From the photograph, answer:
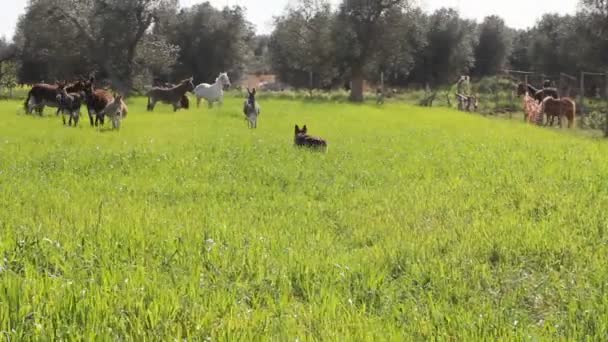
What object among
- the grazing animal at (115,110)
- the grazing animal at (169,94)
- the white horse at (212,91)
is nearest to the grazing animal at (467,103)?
the white horse at (212,91)

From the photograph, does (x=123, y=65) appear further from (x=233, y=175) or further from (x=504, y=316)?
(x=504, y=316)

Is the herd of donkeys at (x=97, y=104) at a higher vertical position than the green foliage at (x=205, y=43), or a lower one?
lower

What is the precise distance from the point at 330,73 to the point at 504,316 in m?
49.9

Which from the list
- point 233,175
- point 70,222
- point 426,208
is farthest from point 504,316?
point 233,175

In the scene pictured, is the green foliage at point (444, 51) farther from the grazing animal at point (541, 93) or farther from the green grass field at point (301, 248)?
the green grass field at point (301, 248)

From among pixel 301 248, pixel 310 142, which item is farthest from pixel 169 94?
pixel 301 248

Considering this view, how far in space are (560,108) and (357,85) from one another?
73.0 feet

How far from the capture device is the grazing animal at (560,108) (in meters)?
30.1

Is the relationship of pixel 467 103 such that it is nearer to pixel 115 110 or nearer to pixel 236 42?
pixel 236 42

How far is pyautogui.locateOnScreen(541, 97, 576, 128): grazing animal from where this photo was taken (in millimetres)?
30094

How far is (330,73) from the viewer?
53156 mm

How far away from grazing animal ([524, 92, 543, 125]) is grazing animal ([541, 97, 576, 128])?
735 mm

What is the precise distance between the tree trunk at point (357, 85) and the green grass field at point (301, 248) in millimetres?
37053

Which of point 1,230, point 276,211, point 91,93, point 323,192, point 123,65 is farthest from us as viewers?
point 123,65
